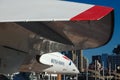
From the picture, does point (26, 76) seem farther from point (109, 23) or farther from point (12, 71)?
point (109, 23)

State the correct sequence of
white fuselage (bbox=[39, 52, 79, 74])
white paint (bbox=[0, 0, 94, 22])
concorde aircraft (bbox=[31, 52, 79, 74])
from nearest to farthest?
white paint (bbox=[0, 0, 94, 22]) → concorde aircraft (bbox=[31, 52, 79, 74]) → white fuselage (bbox=[39, 52, 79, 74])

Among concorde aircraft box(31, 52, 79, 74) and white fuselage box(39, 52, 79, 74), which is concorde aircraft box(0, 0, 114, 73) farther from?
white fuselage box(39, 52, 79, 74)


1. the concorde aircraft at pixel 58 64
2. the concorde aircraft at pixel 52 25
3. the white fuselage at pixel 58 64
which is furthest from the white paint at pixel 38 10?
the white fuselage at pixel 58 64

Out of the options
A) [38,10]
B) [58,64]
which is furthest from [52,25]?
[58,64]

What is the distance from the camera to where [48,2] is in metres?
7.46

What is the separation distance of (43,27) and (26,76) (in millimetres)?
12331

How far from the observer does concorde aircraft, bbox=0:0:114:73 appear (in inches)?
264

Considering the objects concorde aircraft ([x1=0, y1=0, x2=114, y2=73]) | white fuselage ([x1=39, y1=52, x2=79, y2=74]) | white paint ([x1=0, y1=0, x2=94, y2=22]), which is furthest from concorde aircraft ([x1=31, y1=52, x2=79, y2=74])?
white paint ([x1=0, y1=0, x2=94, y2=22])

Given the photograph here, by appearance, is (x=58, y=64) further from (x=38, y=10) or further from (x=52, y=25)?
(x=38, y=10)

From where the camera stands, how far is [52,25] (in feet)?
24.5

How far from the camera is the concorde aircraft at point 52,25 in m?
6.70

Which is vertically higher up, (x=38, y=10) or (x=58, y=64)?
(x=58, y=64)

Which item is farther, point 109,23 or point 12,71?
point 12,71

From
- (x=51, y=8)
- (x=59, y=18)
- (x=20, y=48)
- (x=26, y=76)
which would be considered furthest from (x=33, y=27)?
(x=26, y=76)
